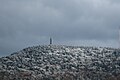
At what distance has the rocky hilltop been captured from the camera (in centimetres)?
3105

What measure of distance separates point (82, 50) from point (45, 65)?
5.36 meters

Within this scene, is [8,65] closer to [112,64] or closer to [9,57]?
[9,57]

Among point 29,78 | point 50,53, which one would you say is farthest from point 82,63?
point 29,78

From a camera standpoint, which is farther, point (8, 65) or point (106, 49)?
point (106, 49)

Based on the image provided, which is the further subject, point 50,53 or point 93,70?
point 50,53

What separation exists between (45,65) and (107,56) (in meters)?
5.89

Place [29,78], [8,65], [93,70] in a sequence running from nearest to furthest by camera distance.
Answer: [29,78], [93,70], [8,65]

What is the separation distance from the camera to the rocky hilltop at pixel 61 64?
3105 cm

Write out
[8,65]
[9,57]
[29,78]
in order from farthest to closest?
1. [9,57]
2. [8,65]
3. [29,78]

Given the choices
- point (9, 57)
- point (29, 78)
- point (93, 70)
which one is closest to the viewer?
point (29, 78)

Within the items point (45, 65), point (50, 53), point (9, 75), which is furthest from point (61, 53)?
point (9, 75)

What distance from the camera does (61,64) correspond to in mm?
34000

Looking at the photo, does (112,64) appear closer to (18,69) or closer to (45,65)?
(45,65)

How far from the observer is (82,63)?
34.4 metres
